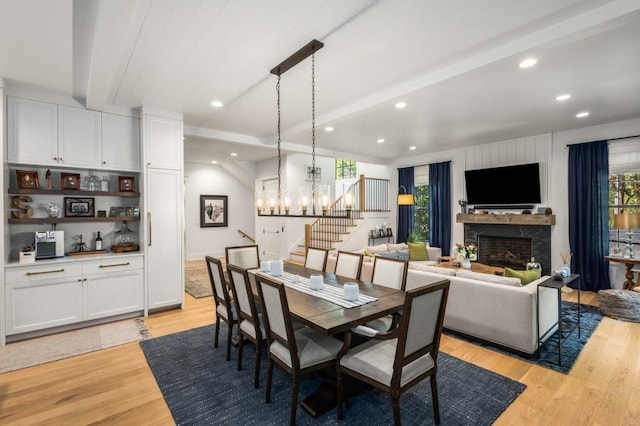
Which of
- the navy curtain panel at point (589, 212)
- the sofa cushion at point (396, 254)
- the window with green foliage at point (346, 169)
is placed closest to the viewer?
the navy curtain panel at point (589, 212)

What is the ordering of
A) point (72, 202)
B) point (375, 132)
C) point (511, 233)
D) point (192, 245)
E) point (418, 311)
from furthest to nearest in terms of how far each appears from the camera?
point (192, 245)
point (511, 233)
point (375, 132)
point (72, 202)
point (418, 311)

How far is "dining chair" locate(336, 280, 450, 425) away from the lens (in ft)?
5.96

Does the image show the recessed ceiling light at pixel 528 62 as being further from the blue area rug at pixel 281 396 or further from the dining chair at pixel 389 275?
the blue area rug at pixel 281 396

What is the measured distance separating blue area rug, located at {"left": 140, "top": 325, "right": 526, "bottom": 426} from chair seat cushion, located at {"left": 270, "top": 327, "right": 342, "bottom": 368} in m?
0.40

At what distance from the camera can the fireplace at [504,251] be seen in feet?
20.3

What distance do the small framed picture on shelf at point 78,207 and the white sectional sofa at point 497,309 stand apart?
4.35 m

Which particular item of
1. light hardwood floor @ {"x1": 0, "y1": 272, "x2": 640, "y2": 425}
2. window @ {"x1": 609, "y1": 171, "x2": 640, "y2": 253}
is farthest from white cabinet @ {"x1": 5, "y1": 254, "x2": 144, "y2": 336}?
window @ {"x1": 609, "y1": 171, "x2": 640, "y2": 253}

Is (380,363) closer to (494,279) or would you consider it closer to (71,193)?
(494,279)

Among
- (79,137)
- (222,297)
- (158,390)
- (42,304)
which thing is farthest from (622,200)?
(42,304)

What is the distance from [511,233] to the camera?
6.26 metres

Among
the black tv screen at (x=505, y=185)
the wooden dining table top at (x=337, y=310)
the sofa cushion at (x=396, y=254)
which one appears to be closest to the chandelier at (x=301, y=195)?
the wooden dining table top at (x=337, y=310)

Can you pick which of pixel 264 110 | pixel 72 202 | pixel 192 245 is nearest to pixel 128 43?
pixel 264 110

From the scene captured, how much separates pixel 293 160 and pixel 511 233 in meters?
5.15

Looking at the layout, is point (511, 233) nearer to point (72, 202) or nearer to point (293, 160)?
point (293, 160)
